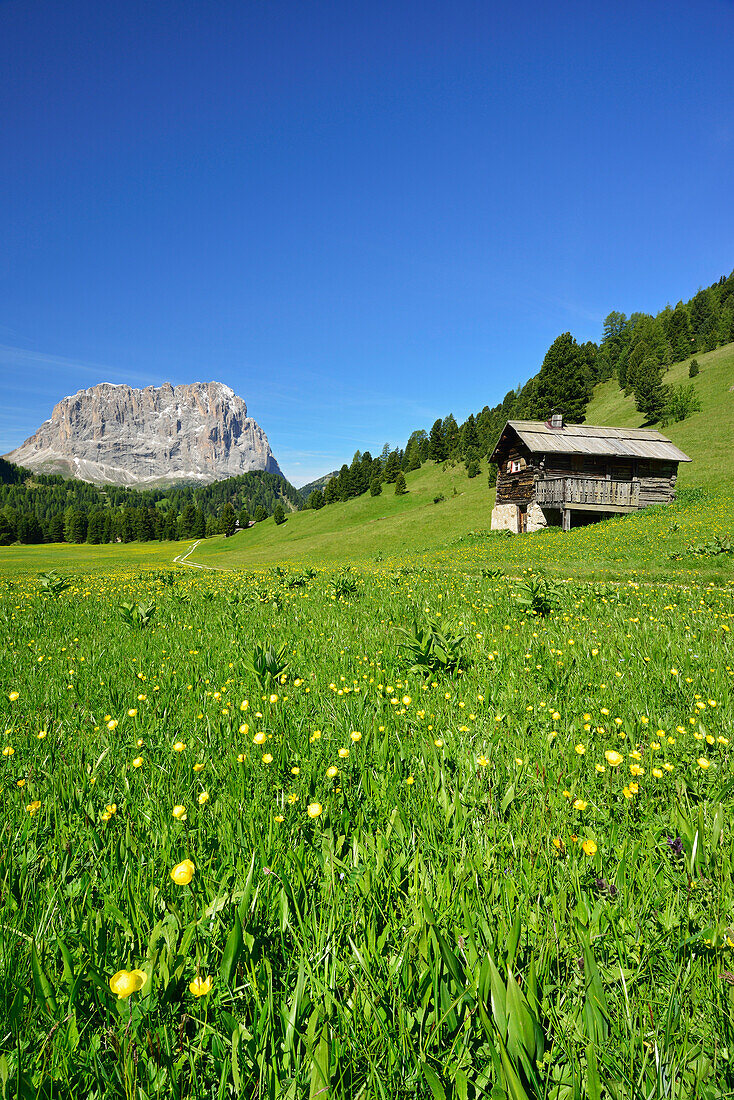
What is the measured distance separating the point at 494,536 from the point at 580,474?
846 cm

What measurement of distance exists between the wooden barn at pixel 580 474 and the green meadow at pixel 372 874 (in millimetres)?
25912

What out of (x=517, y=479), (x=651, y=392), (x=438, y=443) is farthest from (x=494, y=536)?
(x=438, y=443)

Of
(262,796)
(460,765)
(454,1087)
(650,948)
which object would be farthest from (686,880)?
(262,796)

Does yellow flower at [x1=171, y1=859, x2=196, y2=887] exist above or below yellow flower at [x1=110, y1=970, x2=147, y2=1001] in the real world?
above

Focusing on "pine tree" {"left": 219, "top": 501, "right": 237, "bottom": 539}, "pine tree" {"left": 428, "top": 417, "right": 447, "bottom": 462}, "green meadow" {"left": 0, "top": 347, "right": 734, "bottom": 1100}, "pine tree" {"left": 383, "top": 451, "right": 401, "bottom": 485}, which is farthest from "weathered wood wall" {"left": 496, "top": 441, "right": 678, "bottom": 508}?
"pine tree" {"left": 219, "top": 501, "right": 237, "bottom": 539}

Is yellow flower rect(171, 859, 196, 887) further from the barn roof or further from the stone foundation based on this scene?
the stone foundation

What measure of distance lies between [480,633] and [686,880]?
362 centimetres

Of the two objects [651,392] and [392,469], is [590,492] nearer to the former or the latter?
[651,392]

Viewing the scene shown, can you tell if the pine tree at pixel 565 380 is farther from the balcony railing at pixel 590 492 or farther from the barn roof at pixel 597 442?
the balcony railing at pixel 590 492

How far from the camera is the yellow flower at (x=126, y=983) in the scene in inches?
47.7

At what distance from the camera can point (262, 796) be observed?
2.38 metres

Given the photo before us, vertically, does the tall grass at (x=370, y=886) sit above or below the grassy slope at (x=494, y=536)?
below

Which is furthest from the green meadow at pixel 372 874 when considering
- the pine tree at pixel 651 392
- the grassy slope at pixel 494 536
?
the pine tree at pixel 651 392

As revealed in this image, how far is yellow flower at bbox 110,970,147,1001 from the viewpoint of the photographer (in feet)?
3.98
